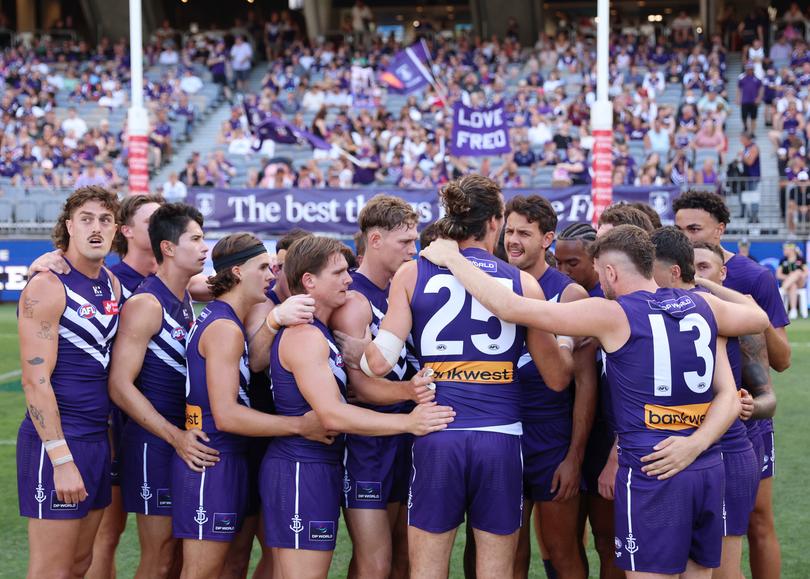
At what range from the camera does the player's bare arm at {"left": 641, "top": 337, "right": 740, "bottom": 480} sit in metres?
4.32

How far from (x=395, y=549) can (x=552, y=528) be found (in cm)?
85

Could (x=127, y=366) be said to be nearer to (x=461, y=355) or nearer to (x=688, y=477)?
(x=461, y=355)

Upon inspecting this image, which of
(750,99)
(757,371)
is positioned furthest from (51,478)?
(750,99)

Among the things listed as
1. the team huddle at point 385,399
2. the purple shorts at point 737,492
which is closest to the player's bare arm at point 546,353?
the team huddle at point 385,399

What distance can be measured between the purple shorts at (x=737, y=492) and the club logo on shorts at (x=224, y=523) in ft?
7.66

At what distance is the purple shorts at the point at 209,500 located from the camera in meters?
4.64

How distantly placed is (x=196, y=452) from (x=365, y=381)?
87 cm

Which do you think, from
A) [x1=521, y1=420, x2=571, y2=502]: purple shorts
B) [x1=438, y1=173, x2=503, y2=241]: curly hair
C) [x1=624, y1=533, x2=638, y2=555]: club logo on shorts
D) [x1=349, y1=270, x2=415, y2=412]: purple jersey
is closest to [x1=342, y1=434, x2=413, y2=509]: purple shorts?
[x1=349, y1=270, x2=415, y2=412]: purple jersey

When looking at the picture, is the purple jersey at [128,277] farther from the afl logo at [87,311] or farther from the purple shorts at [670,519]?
the purple shorts at [670,519]

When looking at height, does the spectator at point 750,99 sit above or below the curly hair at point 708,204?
above

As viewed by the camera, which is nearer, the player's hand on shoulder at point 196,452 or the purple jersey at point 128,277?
the player's hand on shoulder at point 196,452

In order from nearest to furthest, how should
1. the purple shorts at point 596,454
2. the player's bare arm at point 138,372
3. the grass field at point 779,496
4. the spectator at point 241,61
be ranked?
the player's bare arm at point 138,372 < the purple shorts at point 596,454 < the grass field at point 779,496 < the spectator at point 241,61

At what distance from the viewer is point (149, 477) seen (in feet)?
16.2

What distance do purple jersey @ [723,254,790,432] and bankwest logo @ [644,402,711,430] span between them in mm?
1232
